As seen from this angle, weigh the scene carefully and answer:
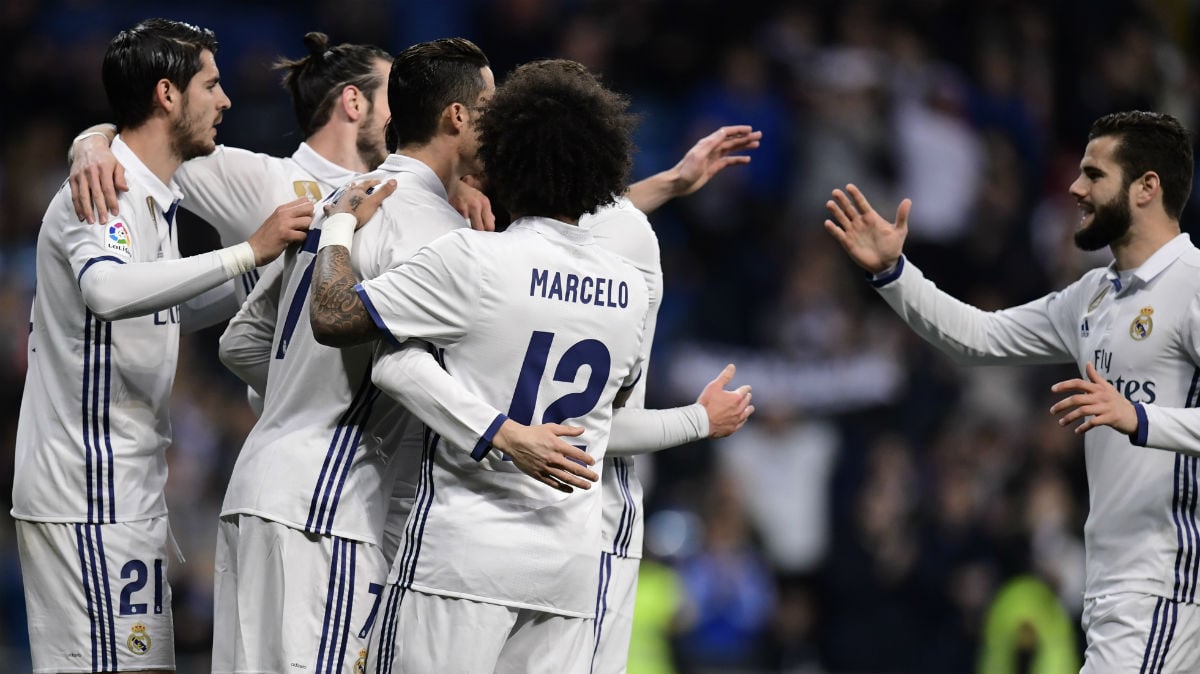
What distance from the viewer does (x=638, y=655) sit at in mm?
9734

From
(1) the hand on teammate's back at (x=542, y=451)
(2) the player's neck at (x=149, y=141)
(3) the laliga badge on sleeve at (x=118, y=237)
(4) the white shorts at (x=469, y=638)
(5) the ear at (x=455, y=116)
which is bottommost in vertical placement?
(4) the white shorts at (x=469, y=638)

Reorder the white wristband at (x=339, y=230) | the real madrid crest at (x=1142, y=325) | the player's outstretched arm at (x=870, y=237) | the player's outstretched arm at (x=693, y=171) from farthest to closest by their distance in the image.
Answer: the player's outstretched arm at (x=693, y=171) → the player's outstretched arm at (x=870, y=237) → the real madrid crest at (x=1142, y=325) → the white wristband at (x=339, y=230)

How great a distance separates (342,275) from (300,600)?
0.90 meters

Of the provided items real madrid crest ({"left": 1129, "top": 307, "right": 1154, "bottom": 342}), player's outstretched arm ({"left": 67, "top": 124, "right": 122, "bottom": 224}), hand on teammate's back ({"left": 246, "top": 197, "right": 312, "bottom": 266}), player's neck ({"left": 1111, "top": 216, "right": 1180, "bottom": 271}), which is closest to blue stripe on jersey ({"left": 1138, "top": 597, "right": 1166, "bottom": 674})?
real madrid crest ({"left": 1129, "top": 307, "right": 1154, "bottom": 342})

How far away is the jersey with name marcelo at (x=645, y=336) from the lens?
191 inches

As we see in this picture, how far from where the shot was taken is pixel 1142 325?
506cm

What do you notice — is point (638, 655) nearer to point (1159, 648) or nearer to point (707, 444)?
point (707, 444)

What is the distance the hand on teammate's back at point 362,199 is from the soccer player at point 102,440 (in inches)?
24.1

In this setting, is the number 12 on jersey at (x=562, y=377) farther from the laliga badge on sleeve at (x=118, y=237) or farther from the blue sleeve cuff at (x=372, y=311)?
the laliga badge on sleeve at (x=118, y=237)

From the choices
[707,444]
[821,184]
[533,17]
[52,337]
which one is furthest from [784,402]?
[52,337]

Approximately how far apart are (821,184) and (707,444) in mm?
2255

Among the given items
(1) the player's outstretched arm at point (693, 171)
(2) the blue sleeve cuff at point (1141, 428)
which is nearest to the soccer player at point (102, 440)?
(1) the player's outstretched arm at point (693, 171)

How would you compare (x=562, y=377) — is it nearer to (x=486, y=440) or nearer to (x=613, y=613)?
(x=486, y=440)

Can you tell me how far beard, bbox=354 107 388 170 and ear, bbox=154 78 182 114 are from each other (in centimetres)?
69
